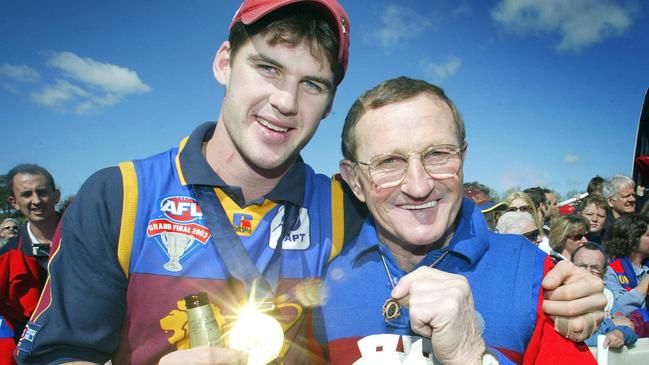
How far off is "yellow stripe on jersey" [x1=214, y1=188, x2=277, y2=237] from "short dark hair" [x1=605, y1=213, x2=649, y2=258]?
5706 millimetres

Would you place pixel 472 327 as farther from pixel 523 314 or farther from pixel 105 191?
pixel 105 191

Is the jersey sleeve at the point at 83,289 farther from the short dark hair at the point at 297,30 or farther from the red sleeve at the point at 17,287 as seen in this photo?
the red sleeve at the point at 17,287

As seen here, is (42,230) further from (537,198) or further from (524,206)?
(537,198)

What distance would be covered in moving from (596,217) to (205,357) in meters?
7.84

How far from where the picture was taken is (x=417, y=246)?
2.26 metres

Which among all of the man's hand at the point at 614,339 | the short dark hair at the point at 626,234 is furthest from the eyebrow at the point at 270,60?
the short dark hair at the point at 626,234

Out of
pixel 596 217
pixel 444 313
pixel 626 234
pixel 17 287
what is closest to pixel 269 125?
pixel 444 313

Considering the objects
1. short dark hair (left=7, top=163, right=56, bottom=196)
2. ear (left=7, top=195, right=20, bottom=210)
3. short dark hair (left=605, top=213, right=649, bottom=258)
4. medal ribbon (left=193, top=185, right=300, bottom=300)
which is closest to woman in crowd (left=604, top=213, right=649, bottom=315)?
short dark hair (left=605, top=213, right=649, bottom=258)

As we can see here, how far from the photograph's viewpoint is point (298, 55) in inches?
81.0

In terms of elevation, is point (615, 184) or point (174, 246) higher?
point (615, 184)

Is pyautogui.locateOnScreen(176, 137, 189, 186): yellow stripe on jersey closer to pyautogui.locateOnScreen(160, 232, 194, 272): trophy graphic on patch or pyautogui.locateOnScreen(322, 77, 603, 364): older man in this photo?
pyautogui.locateOnScreen(160, 232, 194, 272): trophy graphic on patch

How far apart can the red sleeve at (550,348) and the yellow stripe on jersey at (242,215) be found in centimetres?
135

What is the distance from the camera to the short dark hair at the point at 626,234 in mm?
5773

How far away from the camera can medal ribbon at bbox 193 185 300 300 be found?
1.97 metres
